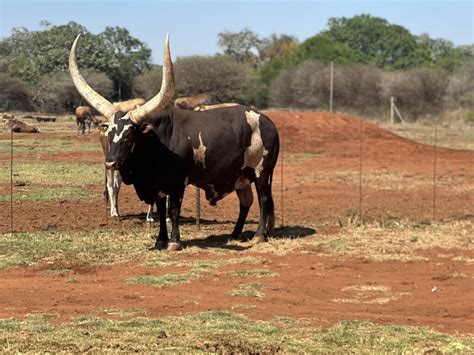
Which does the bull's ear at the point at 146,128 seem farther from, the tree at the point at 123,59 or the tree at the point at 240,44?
the tree at the point at 240,44

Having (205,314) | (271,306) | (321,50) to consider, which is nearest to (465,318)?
(271,306)

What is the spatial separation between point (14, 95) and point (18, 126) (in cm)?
149

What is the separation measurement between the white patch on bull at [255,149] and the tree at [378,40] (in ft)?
291

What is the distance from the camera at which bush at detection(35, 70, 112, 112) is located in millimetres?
23998

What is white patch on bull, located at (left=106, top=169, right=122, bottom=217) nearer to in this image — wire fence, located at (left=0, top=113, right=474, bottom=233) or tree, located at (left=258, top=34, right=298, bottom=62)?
wire fence, located at (left=0, top=113, right=474, bottom=233)

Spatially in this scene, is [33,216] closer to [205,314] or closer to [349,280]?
[349,280]

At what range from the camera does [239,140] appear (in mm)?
15133

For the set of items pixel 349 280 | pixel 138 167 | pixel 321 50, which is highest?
pixel 321 50

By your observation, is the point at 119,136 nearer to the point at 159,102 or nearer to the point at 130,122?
the point at 130,122

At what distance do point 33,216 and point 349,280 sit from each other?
23.1ft

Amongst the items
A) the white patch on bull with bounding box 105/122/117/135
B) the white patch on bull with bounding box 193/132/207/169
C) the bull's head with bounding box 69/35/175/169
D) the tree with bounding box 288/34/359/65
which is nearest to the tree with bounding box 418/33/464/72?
the tree with bounding box 288/34/359/65

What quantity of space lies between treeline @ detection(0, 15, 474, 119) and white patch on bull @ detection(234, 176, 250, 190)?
26.2ft

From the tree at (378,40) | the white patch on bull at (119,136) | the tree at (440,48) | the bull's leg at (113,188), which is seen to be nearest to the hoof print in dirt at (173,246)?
the white patch on bull at (119,136)

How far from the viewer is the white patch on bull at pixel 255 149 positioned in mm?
15406
